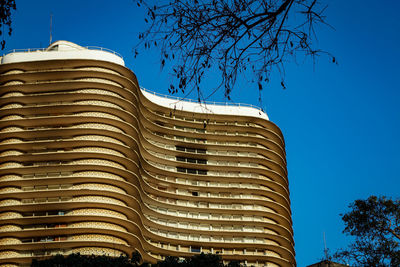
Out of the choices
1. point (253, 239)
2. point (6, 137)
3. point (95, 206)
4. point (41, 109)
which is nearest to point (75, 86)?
point (41, 109)

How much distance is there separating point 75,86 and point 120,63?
826 centimetres

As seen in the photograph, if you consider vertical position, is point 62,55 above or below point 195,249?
above

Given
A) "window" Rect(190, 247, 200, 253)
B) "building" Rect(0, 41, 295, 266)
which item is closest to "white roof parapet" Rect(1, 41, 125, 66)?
"building" Rect(0, 41, 295, 266)

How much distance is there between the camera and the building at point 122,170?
74.4 m

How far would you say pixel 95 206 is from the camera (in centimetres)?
7462

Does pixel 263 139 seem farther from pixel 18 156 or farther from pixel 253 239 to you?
pixel 18 156

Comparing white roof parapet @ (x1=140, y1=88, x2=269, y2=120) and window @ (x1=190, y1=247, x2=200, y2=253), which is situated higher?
white roof parapet @ (x1=140, y1=88, x2=269, y2=120)

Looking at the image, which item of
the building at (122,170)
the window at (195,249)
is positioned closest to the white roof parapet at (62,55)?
the building at (122,170)

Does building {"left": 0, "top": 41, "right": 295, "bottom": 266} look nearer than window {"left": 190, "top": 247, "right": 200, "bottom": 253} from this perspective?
Yes

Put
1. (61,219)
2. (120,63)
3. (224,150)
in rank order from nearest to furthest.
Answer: (61,219), (120,63), (224,150)

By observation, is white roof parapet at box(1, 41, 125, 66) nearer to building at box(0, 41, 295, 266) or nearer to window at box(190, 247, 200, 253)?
building at box(0, 41, 295, 266)

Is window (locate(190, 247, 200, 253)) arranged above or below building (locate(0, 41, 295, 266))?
below

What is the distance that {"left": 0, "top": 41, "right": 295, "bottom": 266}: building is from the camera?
74.4 metres

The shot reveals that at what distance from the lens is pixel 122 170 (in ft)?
257
